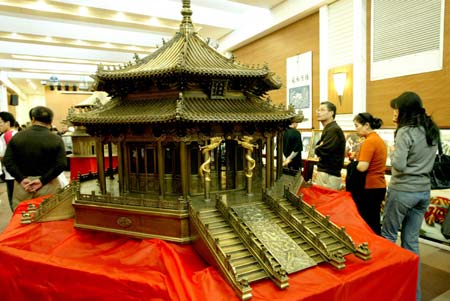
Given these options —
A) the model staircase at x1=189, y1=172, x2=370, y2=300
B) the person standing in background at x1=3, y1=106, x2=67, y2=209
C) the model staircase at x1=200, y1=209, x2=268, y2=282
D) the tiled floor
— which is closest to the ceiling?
the person standing in background at x1=3, y1=106, x2=67, y2=209

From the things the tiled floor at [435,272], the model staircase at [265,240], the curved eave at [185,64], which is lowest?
the tiled floor at [435,272]

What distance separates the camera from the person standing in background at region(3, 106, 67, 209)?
5113 mm

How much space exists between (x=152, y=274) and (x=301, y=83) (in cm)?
822

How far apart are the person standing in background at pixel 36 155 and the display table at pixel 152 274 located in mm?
1064

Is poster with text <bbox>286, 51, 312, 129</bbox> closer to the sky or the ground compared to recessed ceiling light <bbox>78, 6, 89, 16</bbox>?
closer to the ground

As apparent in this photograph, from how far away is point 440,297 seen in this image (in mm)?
4398

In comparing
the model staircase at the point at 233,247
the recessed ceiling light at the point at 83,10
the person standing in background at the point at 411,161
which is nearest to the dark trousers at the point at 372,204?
the person standing in background at the point at 411,161

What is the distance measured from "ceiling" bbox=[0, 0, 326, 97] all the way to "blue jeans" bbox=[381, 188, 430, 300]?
6.56 metres

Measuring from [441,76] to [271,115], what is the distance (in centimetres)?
404

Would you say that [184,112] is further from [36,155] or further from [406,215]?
[406,215]

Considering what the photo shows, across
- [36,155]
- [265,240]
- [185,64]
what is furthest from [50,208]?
[265,240]

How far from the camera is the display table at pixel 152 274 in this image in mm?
3027

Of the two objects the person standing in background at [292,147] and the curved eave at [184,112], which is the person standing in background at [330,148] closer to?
the curved eave at [184,112]

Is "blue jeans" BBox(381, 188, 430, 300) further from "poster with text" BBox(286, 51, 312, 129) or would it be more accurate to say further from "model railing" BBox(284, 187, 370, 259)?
"poster with text" BBox(286, 51, 312, 129)
